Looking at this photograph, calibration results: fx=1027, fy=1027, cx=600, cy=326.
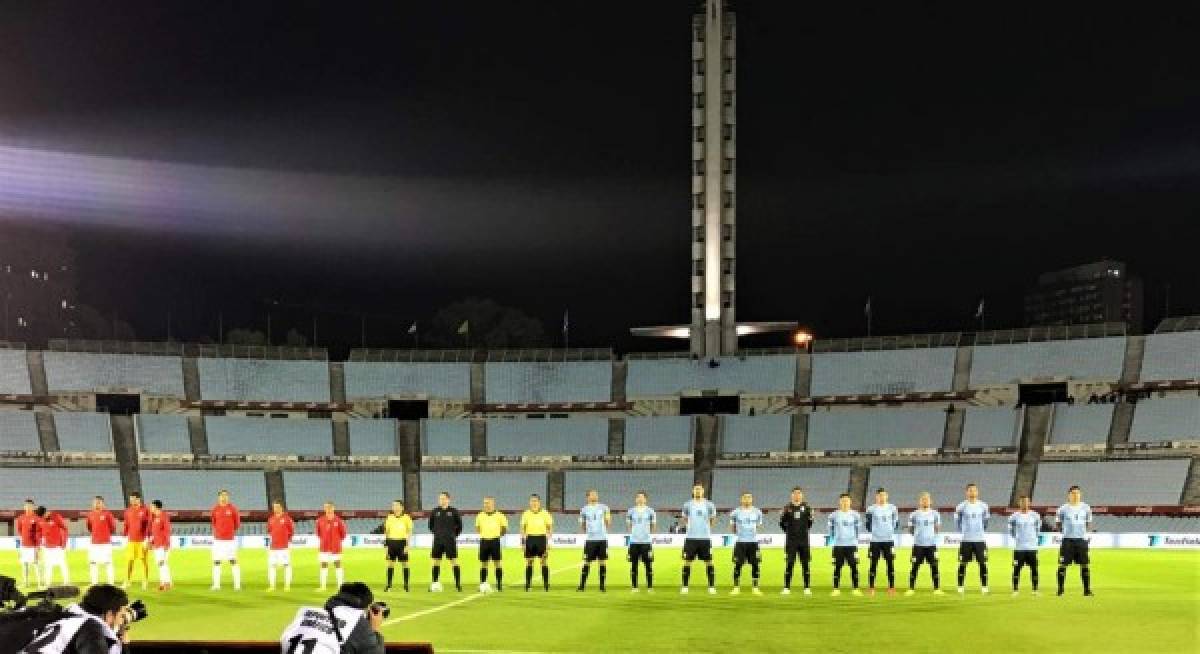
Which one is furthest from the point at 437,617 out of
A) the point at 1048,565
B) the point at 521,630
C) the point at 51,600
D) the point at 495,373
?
the point at 495,373

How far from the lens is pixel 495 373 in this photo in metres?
63.8

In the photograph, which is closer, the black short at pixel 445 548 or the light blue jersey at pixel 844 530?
the light blue jersey at pixel 844 530

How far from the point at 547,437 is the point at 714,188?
1711cm

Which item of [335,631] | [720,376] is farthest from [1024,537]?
[720,376]

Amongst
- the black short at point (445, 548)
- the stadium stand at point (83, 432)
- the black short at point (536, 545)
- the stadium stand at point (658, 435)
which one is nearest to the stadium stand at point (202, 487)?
the stadium stand at point (83, 432)

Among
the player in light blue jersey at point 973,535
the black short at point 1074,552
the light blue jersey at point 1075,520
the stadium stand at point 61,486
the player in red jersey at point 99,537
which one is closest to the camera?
the black short at point 1074,552

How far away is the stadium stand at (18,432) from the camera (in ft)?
176

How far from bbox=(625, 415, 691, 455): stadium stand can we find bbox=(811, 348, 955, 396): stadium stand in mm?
8293

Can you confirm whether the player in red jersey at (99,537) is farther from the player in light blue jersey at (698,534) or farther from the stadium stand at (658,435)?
the stadium stand at (658,435)

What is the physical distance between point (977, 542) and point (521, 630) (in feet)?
36.2

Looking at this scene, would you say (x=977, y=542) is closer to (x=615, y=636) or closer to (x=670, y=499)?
(x=615, y=636)

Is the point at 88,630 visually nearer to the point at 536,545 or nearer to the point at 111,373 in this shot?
the point at 536,545

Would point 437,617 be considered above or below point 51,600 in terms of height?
below

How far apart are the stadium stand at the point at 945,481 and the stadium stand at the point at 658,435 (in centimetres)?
1062
